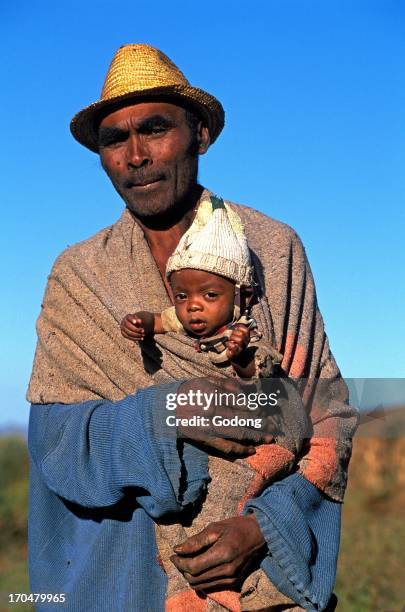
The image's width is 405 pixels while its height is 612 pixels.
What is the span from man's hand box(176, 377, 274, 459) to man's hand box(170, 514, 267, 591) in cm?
23

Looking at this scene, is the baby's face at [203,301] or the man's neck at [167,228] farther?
the man's neck at [167,228]

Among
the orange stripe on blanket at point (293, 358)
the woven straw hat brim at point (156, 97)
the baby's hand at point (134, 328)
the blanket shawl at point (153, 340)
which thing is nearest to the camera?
the baby's hand at point (134, 328)

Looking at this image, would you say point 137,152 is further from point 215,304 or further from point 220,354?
point 220,354

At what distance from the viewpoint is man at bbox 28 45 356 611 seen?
3227 millimetres

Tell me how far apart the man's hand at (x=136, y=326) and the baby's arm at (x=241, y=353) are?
1.08 ft

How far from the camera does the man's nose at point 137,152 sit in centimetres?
357

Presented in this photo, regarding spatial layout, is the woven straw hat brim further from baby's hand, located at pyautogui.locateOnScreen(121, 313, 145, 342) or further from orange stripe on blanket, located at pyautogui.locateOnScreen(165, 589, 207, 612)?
orange stripe on blanket, located at pyautogui.locateOnScreen(165, 589, 207, 612)

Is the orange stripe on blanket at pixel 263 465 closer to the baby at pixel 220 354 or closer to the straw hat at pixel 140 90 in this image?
the baby at pixel 220 354

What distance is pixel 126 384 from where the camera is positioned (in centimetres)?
351

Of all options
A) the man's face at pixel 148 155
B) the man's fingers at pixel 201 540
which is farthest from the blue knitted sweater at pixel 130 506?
the man's face at pixel 148 155

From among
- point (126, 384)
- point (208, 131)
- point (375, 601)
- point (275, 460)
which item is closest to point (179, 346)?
point (126, 384)

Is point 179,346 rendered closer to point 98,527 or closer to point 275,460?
point 275,460

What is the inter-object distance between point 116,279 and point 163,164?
45 centimetres

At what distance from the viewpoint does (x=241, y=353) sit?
3.21 metres
